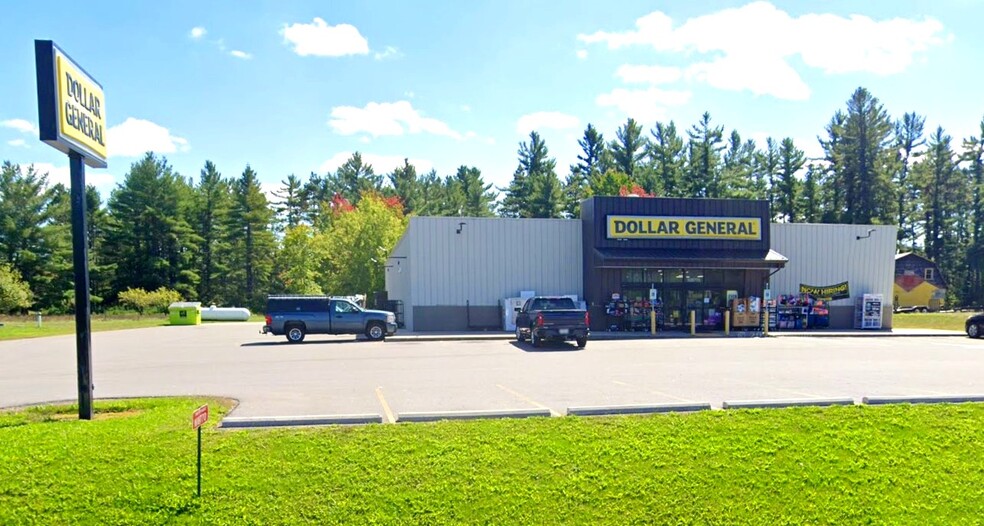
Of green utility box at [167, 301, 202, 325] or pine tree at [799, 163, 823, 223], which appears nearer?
green utility box at [167, 301, 202, 325]

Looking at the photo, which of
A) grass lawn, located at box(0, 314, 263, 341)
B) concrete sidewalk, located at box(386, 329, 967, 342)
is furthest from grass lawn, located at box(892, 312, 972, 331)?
grass lawn, located at box(0, 314, 263, 341)

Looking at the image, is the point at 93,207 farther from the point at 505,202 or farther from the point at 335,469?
the point at 335,469

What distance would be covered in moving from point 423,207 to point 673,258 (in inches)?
1951

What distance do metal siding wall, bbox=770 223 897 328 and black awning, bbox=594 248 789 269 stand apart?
217 cm

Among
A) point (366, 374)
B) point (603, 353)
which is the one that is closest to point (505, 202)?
point (603, 353)

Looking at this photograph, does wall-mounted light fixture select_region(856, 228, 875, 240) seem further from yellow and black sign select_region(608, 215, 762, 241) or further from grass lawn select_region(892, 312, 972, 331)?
yellow and black sign select_region(608, 215, 762, 241)

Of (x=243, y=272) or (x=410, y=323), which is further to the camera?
(x=243, y=272)

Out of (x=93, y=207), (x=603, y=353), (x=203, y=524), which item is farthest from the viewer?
(x=93, y=207)

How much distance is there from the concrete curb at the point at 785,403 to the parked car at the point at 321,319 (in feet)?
54.6

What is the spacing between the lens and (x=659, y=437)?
7094mm

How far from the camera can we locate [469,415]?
791 cm

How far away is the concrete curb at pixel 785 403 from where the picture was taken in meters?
8.51

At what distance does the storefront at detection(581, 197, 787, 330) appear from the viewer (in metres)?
28.1

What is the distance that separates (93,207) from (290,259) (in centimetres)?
1914
